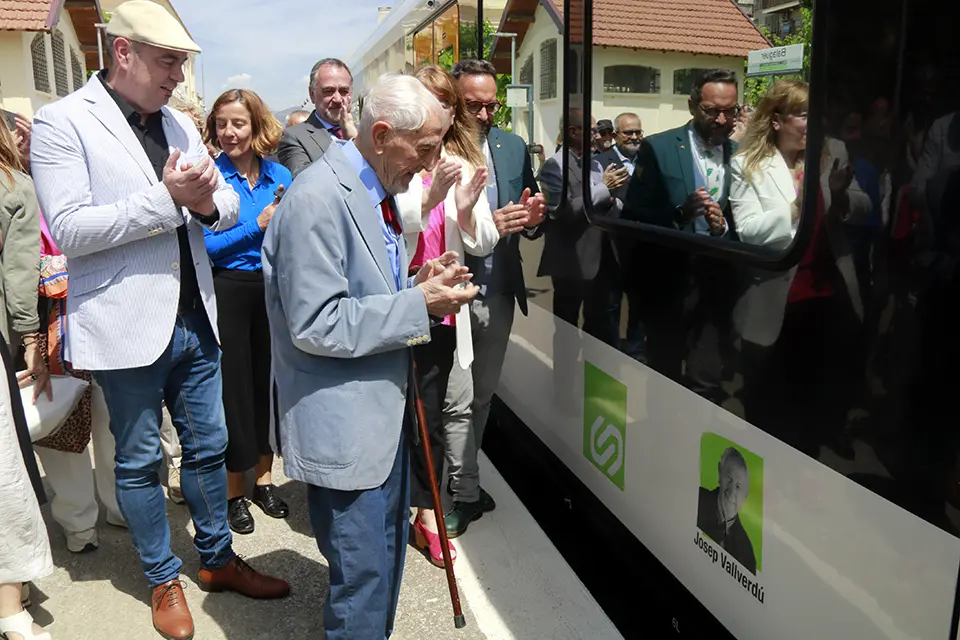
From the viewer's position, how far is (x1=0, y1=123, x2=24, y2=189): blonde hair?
319 cm

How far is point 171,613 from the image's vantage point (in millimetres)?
2910

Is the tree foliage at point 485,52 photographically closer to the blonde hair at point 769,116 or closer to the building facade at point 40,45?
the blonde hair at point 769,116

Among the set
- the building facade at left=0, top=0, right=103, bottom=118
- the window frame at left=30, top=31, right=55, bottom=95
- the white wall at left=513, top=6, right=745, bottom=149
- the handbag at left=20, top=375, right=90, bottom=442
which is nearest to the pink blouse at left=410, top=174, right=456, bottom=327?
the white wall at left=513, top=6, right=745, bottom=149

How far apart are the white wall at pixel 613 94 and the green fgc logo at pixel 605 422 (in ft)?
2.91

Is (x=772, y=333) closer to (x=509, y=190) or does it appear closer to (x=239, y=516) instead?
(x=509, y=190)

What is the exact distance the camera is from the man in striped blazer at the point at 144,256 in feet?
8.21

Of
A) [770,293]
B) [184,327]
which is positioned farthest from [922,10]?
[184,327]

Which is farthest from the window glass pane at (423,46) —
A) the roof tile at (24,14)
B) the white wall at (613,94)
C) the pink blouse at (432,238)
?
the roof tile at (24,14)

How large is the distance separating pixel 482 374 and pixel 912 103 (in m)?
2.26

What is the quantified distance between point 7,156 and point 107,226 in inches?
43.6

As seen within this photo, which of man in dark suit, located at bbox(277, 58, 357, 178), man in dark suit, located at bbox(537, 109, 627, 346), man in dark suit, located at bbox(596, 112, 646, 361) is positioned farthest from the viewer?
man in dark suit, located at bbox(277, 58, 357, 178)

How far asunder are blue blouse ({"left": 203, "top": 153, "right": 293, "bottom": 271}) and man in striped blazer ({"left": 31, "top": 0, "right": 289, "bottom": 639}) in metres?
0.44

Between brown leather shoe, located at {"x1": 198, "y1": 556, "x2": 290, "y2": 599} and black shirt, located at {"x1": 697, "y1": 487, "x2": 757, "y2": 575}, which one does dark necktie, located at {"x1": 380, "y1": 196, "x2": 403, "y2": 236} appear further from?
brown leather shoe, located at {"x1": 198, "y1": 556, "x2": 290, "y2": 599}

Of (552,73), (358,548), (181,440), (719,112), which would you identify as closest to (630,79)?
(719,112)
